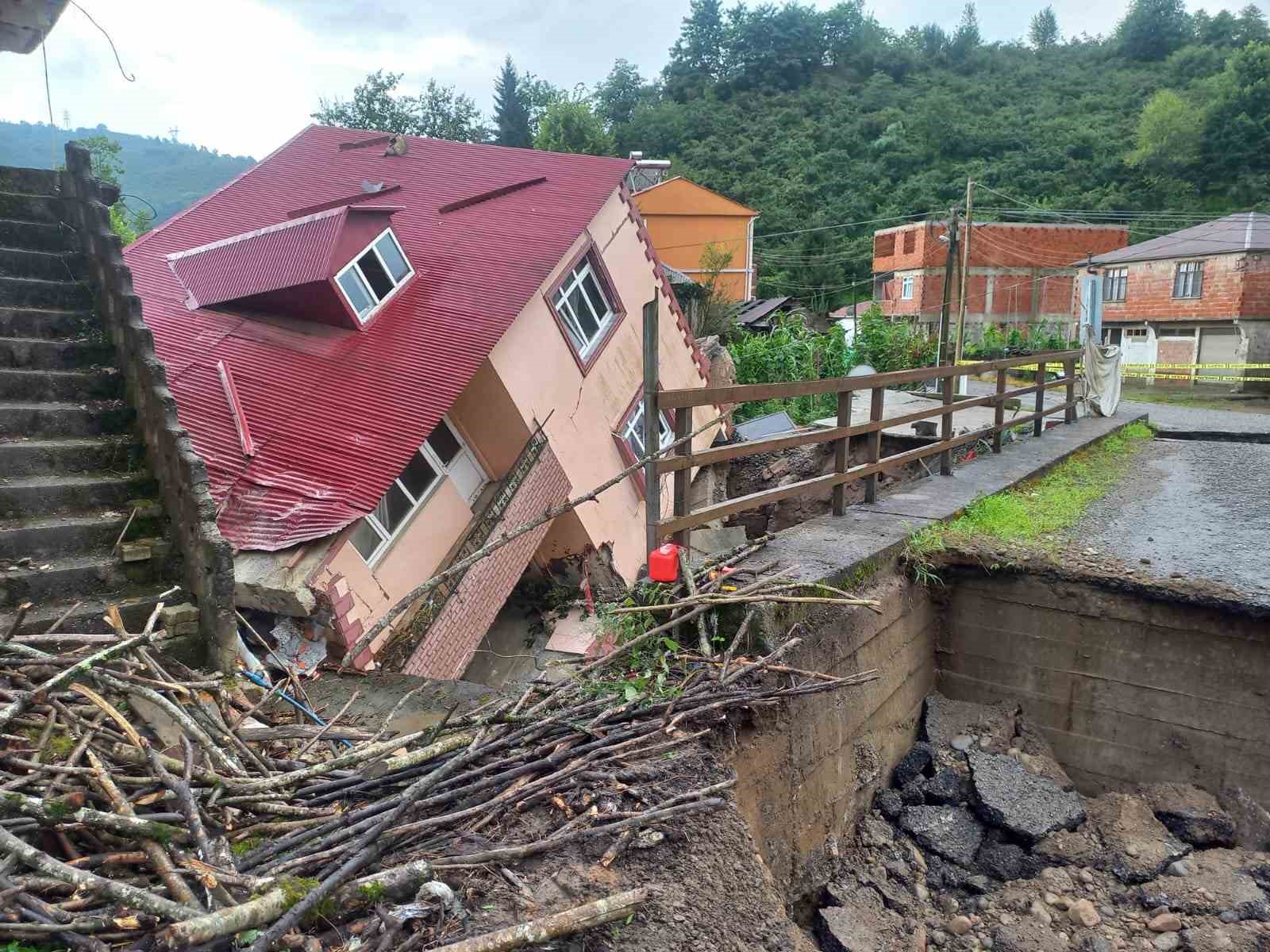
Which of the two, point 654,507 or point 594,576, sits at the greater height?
point 654,507

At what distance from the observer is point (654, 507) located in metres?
3.84

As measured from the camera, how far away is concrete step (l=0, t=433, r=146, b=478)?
15.6 feet

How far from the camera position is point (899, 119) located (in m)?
61.5

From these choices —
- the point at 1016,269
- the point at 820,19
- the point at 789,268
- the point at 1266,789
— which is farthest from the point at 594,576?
the point at 820,19

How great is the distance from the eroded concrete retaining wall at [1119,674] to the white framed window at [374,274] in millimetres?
9304

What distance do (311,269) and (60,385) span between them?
231 inches

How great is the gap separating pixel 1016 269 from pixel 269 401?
37.9 metres

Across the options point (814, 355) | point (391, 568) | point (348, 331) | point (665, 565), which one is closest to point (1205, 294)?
point (814, 355)

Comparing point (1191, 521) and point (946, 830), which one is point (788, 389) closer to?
point (946, 830)

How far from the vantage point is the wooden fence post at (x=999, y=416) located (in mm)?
7836

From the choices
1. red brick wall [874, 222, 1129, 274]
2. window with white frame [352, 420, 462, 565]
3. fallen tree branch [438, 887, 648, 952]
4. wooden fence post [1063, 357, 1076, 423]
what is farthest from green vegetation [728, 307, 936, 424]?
fallen tree branch [438, 887, 648, 952]

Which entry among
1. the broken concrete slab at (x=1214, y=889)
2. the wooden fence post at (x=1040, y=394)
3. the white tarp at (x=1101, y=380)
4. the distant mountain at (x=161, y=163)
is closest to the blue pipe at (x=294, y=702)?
the broken concrete slab at (x=1214, y=889)

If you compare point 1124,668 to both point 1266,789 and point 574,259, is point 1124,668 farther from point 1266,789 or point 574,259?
point 574,259

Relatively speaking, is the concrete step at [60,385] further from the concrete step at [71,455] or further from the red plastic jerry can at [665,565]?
the red plastic jerry can at [665,565]
